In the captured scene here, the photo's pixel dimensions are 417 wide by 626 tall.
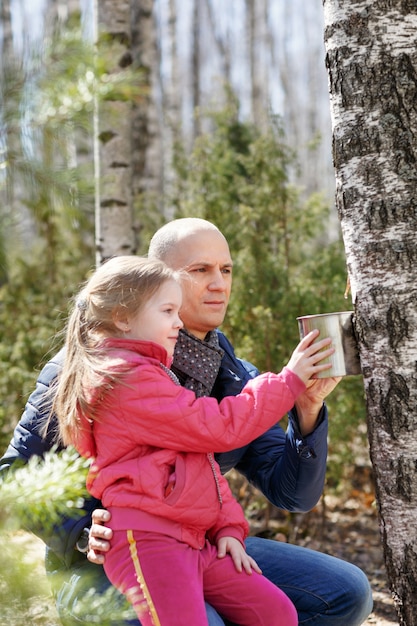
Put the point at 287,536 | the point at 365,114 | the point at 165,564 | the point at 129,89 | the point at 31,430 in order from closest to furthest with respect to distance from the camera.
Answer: the point at 129,89
the point at 165,564
the point at 365,114
the point at 31,430
the point at 287,536

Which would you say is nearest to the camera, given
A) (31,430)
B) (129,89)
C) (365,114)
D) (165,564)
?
(129,89)

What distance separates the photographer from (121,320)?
2203 mm

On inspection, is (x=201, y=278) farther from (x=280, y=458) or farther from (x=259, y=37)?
(x=259, y=37)

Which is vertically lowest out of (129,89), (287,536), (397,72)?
(287,536)

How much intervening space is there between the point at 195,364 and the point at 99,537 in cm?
71

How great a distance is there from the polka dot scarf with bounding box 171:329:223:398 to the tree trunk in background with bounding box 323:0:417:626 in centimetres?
65

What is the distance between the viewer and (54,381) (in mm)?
2375

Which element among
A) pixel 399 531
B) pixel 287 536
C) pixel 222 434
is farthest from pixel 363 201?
pixel 287 536

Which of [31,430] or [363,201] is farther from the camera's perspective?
[31,430]

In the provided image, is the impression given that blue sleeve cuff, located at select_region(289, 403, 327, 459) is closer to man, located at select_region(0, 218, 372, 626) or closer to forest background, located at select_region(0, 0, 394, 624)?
man, located at select_region(0, 218, 372, 626)

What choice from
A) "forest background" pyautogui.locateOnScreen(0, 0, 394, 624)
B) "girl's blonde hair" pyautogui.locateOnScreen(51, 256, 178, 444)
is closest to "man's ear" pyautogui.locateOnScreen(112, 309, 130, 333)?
"girl's blonde hair" pyautogui.locateOnScreen(51, 256, 178, 444)

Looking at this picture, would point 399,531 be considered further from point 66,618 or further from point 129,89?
point 129,89

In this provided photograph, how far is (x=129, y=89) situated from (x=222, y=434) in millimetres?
991

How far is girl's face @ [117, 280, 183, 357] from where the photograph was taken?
2148 mm
